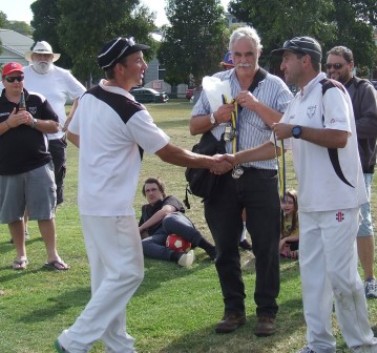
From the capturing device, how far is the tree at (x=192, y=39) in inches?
2827

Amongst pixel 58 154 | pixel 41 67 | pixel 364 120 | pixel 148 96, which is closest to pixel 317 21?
pixel 148 96

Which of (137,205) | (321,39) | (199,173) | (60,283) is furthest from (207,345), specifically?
(321,39)

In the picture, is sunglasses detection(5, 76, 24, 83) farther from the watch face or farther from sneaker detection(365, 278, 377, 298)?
sneaker detection(365, 278, 377, 298)

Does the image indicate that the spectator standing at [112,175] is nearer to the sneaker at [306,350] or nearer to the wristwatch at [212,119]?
the wristwatch at [212,119]

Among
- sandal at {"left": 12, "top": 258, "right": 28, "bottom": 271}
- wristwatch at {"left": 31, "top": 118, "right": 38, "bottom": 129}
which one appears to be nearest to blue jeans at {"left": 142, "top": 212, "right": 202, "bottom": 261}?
sandal at {"left": 12, "top": 258, "right": 28, "bottom": 271}

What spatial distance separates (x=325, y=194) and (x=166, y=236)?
12.0 feet

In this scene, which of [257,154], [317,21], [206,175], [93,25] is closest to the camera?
[257,154]

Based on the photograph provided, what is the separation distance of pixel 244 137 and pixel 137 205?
6125mm

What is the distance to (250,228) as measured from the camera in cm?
553

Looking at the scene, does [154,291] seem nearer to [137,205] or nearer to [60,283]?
[60,283]

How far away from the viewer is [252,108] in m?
5.25

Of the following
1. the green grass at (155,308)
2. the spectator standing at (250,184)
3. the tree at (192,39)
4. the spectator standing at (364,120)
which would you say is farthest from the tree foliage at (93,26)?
the spectator standing at (250,184)

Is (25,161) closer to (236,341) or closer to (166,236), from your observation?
(166,236)

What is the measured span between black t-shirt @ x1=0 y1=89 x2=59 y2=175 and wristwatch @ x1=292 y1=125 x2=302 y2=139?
3.62m
